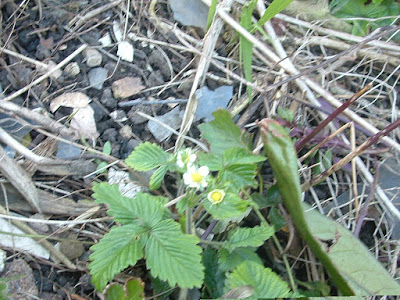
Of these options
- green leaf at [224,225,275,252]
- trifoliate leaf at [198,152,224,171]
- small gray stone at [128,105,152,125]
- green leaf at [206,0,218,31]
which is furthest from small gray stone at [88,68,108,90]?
green leaf at [224,225,275,252]

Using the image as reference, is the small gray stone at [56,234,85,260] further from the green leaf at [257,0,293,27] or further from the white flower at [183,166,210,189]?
the green leaf at [257,0,293,27]

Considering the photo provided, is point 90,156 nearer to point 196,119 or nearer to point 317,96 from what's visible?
point 196,119

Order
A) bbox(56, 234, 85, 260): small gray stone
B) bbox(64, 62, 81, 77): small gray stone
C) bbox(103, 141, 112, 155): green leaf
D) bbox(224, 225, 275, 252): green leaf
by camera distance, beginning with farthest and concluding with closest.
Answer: bbox(64, 62, 81, 77): small gray stone → bbox(103, 141, 112, 155): green leaf → bbox(56, 234, 85, 260): small gray stone → bbox(224, 225, 275, 252): green leaf

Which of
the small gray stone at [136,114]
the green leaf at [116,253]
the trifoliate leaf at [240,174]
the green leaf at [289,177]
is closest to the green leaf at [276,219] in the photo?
the green leaf at [289,177]

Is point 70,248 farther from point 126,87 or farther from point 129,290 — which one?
point 126,87

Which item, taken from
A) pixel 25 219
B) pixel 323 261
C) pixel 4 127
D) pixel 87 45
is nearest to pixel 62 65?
pixel 87 45
